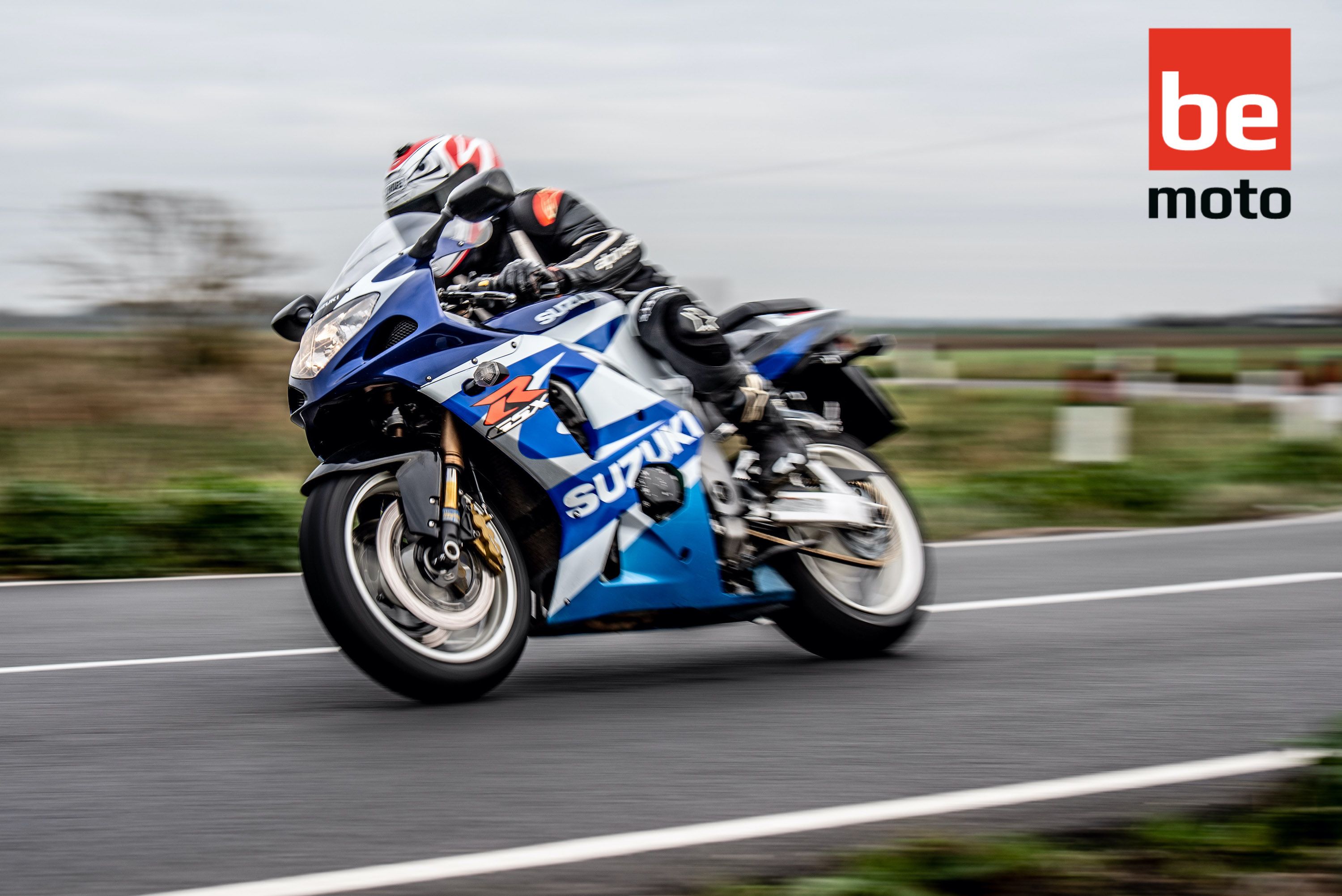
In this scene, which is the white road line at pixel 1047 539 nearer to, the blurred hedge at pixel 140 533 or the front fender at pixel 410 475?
the blurred hedge at pixel 140 533

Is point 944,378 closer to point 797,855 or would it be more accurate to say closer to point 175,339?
point 175,339

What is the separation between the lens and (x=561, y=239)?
4.94 meters

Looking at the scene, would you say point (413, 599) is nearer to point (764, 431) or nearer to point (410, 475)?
point (410, 475)

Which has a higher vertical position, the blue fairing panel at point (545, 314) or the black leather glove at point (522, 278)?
the black leather glove at point (522, 278)

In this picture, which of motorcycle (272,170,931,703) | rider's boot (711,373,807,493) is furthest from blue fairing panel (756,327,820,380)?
motorcycle (272,170,931,703)

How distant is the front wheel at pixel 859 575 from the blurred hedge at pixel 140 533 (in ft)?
13.0

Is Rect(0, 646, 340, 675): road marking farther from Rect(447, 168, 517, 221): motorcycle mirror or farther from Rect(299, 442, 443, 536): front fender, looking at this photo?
Rect(447, 168, 517, 221): motorcycle mirror

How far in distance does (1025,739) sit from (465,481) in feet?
5.86

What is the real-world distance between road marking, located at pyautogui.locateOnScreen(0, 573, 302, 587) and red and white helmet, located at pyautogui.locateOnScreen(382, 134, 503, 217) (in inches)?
124

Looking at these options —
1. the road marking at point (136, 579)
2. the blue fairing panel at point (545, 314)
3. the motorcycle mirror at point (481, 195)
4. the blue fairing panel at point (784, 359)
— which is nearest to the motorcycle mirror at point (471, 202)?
the motorcycle mirror at point (481, 195)

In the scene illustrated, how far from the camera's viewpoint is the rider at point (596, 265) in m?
4.82

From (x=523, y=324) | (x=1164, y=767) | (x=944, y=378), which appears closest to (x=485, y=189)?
(x=523, y=324)

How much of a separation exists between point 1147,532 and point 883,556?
4.68 metres

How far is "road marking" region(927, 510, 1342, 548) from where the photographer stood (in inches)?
352
